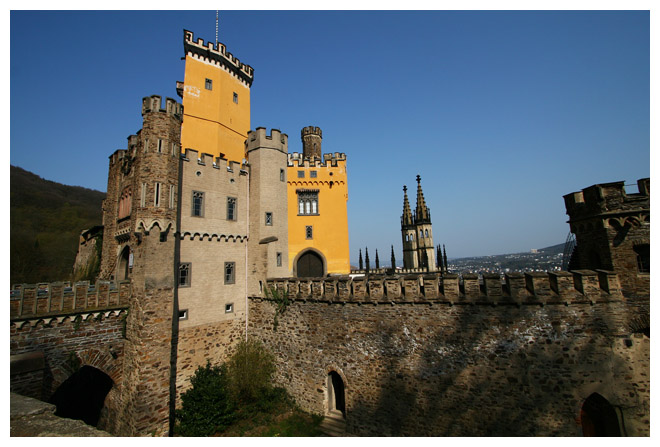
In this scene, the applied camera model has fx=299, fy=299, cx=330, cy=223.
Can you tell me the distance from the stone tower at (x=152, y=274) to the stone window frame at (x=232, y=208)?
364 cm

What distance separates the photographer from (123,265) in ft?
53.2

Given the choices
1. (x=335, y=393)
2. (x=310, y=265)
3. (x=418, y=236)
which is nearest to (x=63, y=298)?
(x=310, y=265)

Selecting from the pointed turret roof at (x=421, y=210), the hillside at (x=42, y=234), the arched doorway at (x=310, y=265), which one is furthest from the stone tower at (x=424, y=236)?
the hillside at (x=42, y=234)

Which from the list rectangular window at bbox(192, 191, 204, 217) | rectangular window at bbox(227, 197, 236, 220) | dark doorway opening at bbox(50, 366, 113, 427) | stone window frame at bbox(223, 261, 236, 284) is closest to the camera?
dark doorway opening at bbox(50, 366, 113, 427)

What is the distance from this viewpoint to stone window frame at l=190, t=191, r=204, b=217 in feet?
51.9

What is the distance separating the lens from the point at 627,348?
31.0 feet

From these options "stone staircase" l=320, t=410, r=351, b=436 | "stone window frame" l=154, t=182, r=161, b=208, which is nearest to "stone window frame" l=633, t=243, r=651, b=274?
"stone staircase" l=320, t=410, r=351, b=436

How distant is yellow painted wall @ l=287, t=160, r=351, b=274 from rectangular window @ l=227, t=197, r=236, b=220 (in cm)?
370

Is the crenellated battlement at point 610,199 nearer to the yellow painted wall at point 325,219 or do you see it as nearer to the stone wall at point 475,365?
the stone wall at point 475,365

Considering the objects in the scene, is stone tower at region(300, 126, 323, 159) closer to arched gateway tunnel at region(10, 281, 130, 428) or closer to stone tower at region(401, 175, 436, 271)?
arched gateway tunnel at region(10, 281, 130, 428)

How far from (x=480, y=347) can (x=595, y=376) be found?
3334 millimetres

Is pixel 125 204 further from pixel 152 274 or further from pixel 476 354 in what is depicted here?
pixel 476 354

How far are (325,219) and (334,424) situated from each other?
38.0ft

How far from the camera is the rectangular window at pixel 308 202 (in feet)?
66.2
